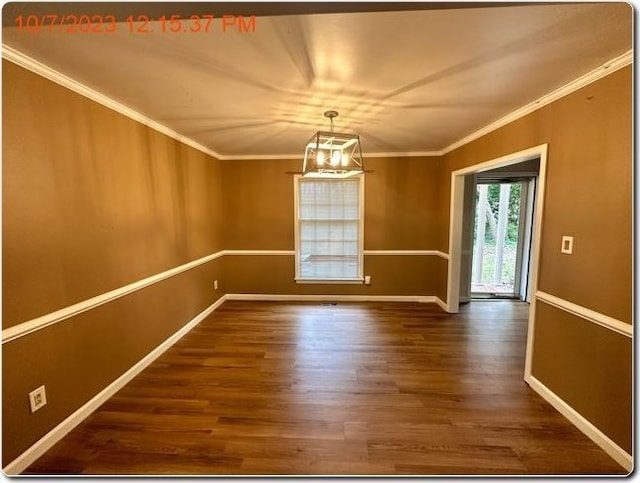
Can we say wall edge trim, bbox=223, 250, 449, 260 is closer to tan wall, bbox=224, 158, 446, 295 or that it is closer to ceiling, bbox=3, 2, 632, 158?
tan wall, bbox=224, 158, 446, 295

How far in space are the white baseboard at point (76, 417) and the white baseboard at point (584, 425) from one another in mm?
3283

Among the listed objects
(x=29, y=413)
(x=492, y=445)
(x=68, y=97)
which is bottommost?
(x=492, y=445)

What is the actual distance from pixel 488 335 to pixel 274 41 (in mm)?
3506

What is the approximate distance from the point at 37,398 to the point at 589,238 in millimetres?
3423

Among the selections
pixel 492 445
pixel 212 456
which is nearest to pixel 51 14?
pixel 212 456

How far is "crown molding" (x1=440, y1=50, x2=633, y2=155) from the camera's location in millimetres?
1508

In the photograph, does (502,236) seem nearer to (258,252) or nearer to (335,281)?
(335,281)

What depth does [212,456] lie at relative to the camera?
1.59m

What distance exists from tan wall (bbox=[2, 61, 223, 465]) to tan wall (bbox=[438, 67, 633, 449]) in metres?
3.26

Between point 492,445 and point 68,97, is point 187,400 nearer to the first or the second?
point 492,445

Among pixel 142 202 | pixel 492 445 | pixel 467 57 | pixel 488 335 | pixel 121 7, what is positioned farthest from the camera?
pixel 488 335

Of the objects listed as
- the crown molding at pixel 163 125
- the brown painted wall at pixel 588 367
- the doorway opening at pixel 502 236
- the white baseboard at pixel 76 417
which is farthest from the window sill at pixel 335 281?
the brown painted wall at pixel 588 367

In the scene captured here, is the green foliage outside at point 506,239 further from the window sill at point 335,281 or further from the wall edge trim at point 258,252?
the wall edge trim at point 258,252
